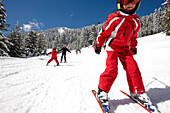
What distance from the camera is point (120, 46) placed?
1668 mm

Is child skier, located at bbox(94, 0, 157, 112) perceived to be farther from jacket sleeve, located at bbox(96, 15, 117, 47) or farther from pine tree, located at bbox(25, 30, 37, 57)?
pine tree, located at bbox(25, 30, 37, 57)

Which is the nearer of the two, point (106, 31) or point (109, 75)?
point (109, 75)

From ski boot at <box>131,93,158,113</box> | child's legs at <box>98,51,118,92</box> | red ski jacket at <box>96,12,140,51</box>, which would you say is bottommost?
ski boot at <box>131,93,158,113</box>

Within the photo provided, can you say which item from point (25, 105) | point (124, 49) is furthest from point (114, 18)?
point (25, 105)

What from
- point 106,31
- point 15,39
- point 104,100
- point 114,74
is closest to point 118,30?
point 106,31

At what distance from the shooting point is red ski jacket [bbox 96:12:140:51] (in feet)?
5.12

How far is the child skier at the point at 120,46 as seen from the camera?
150 cm

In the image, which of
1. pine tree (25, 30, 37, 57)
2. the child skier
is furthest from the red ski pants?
pine tree (25, 30, 37, 57)

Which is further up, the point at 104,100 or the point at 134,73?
the point at 134,73

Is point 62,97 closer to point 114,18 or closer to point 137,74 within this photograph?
point 137,74

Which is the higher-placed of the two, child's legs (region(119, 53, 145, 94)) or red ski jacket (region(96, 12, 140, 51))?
red ski jacket (region(96, 12, 140, 51))

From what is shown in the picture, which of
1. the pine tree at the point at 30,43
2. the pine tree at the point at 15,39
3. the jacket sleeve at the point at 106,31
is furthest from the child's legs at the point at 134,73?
the pine tree at the point at 30,43

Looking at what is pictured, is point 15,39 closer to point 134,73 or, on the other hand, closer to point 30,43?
point 30,43

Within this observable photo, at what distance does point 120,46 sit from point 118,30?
1.01ft
